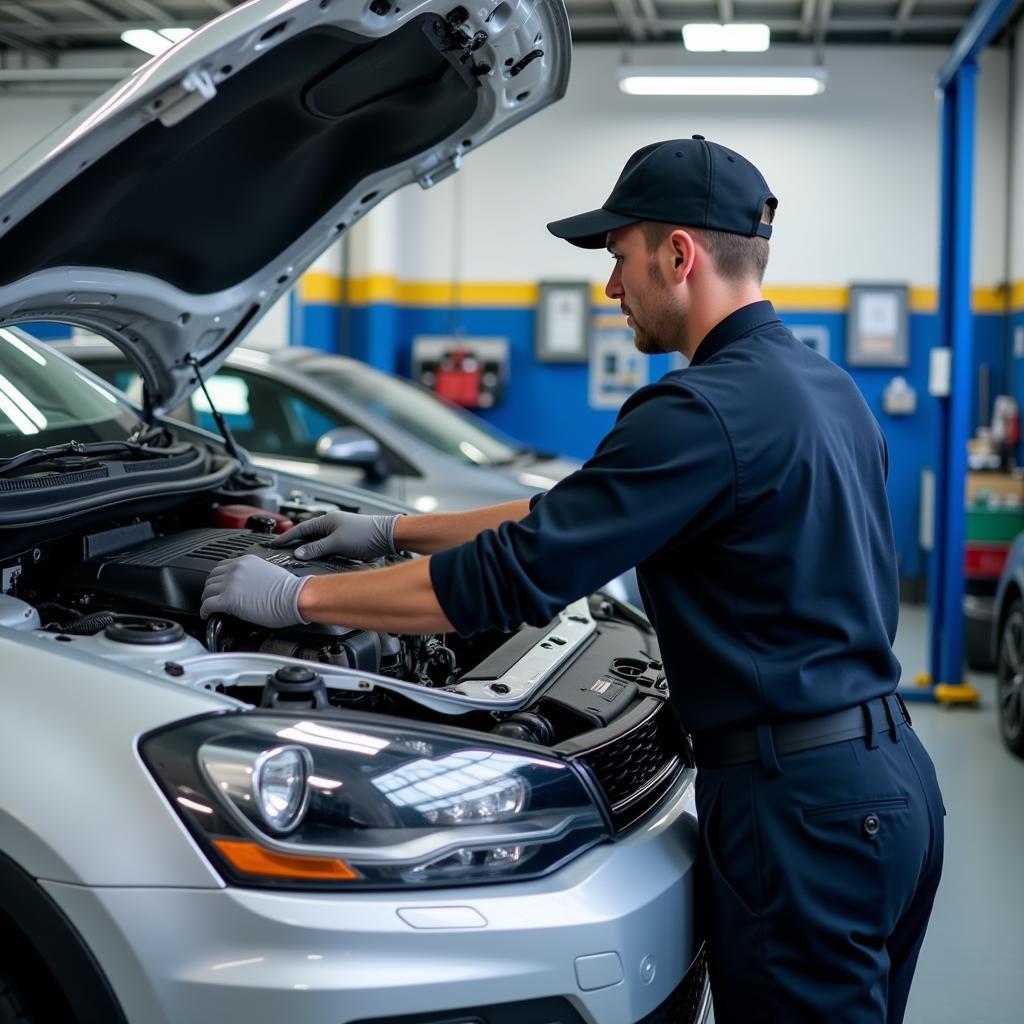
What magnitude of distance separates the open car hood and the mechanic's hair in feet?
1.96

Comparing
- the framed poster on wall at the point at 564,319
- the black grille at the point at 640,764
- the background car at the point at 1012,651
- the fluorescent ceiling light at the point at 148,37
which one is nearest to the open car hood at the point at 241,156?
the black grille at the point at 640,764

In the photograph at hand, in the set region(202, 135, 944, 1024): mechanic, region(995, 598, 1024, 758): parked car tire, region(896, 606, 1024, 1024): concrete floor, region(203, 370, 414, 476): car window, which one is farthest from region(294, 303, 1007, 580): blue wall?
region(202, 135, 944, 1024): mechanic

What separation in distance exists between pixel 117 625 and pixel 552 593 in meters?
0.65

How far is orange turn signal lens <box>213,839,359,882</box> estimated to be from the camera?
4.67 feet

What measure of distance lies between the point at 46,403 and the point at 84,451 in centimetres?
27

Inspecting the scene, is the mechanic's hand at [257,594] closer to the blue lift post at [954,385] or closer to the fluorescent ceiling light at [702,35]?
the blue lift post at [954,385]

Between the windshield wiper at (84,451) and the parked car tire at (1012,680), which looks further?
the parked car tire at (1012,680)

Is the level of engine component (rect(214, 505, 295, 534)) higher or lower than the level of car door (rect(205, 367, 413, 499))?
lower

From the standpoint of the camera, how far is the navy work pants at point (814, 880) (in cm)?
162

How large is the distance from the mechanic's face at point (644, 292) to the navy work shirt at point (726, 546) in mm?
111

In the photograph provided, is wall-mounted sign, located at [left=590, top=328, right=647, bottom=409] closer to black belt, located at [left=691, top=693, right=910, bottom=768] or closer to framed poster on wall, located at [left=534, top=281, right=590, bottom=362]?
framed poster on wall, located at [left=534, top=281, right=590, bottom=362]

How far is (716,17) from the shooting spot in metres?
9.42

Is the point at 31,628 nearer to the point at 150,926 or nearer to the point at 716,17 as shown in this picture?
the point at 150,926

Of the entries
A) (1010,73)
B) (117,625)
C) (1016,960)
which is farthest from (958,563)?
(1010,73)
